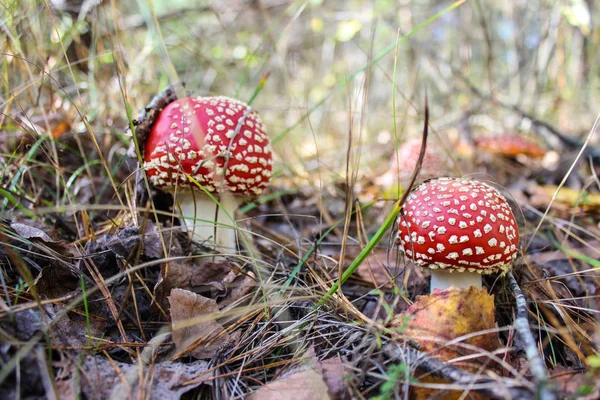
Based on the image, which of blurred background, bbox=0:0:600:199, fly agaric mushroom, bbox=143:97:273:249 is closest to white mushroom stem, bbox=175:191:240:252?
fly agaric mushroom, bbox=143:97:273:249

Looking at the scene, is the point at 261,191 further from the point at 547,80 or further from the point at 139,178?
the point at 547,80

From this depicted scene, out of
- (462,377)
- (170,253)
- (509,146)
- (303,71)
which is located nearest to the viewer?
(462,377)

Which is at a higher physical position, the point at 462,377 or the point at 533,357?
the point at 533,357

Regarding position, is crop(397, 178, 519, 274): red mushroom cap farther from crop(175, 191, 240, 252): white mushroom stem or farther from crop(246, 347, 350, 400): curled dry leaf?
crop(175, 191, 240, 252): white mushroom stem

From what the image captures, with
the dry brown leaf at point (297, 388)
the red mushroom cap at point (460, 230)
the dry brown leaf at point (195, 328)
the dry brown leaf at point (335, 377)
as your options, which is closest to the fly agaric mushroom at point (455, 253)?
the red mushroom cap at point (460, 230)

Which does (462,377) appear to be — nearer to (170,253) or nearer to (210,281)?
(210,281)

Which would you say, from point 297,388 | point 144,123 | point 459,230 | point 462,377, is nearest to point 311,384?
point 297,388

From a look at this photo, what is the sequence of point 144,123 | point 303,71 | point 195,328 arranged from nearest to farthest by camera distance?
1. point 195,328
2. point 144,123
3. point 303,71
